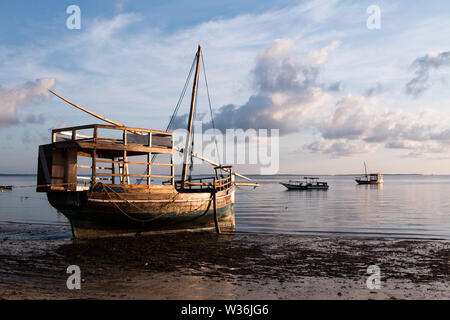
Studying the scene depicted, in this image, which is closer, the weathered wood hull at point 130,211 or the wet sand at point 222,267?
the wet sand at point 222,267

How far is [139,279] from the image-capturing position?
37.0 feet

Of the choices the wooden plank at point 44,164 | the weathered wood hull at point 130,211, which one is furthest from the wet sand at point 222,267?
the wooden plank at point 44,164

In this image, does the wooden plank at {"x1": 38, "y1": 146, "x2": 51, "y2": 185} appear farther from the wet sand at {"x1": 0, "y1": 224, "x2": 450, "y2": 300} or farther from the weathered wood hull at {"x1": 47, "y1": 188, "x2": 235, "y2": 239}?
the wet sand at {"x1": 0, "y1": 224, "x2": 450, "y2": 300}

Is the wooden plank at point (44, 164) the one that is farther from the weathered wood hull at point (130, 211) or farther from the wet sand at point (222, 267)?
the wet sand at point (222, 267)

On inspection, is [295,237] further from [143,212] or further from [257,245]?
[143,212]

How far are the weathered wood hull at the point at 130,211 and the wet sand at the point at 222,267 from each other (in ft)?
2.27

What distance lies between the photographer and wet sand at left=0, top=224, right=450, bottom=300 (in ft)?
33.0

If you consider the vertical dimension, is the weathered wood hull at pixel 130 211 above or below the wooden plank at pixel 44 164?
below

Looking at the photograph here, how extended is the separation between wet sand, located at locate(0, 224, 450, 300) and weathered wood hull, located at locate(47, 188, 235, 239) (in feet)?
2.27

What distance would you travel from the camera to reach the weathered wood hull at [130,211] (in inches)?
698

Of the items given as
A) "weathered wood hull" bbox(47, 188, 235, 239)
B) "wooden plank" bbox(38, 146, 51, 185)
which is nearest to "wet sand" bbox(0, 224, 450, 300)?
"weathered wood hull" bbox(47, 188, 235, 239)

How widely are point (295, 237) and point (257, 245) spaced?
3812 millimetres

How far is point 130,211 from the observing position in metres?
18.5
